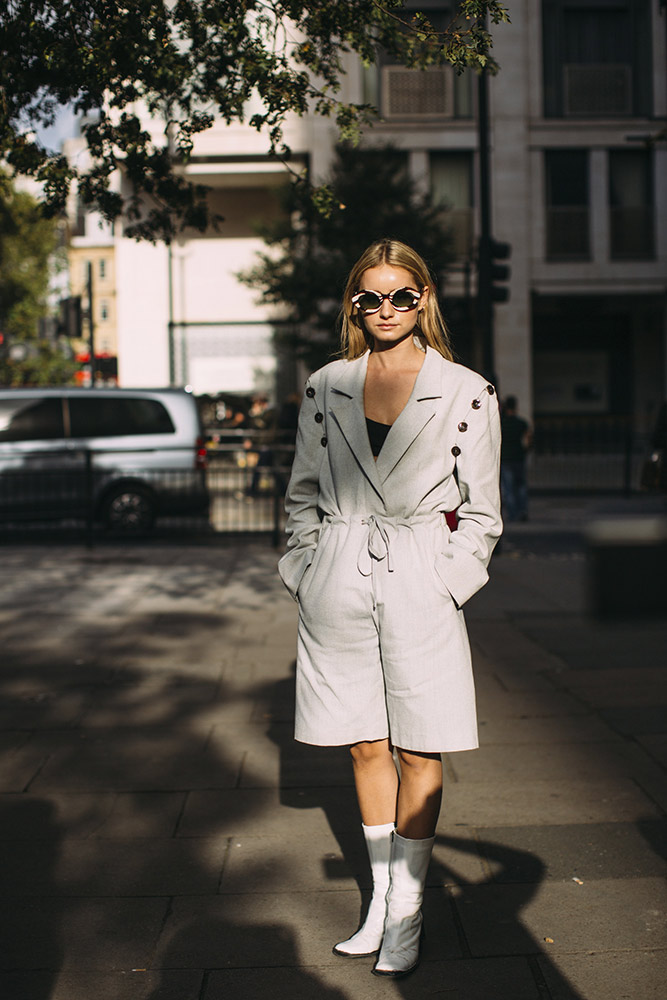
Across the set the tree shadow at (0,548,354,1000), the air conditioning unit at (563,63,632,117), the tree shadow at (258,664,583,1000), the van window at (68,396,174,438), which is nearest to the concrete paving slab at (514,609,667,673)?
the tree shadow at (0,548,354,1000)

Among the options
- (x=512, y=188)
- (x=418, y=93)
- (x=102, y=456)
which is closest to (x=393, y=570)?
(x=102, y=456)

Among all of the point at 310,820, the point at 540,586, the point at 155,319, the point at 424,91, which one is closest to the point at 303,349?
the point at 155,319

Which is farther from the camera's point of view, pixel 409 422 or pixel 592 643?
pixel 592 643

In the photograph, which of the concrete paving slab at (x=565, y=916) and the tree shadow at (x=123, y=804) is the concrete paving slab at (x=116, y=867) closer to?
the tree shadow at (x=123, y=804)

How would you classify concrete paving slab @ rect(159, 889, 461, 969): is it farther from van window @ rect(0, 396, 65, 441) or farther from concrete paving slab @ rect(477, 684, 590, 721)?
van window @ rect(0, 396, 65, 441)

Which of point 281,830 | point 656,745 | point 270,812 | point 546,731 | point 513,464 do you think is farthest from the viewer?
point 513,464

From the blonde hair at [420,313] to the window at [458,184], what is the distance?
893 inches

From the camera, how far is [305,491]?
3.06 m

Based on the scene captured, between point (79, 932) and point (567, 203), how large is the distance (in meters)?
24.7

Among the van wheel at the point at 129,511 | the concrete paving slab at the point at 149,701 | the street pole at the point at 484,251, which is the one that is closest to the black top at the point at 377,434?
the concrete paving slab at the point at 149,701

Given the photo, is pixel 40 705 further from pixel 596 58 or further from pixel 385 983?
pixel 596 58

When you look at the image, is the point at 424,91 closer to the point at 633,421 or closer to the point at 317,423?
the point at 633,421

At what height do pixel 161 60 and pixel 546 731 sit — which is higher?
pixel 161 60

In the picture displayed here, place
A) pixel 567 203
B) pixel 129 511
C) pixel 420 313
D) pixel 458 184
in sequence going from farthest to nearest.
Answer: pixel 567 203 < pixel 458 184 < pixel 129 511 < pixel 420 313
